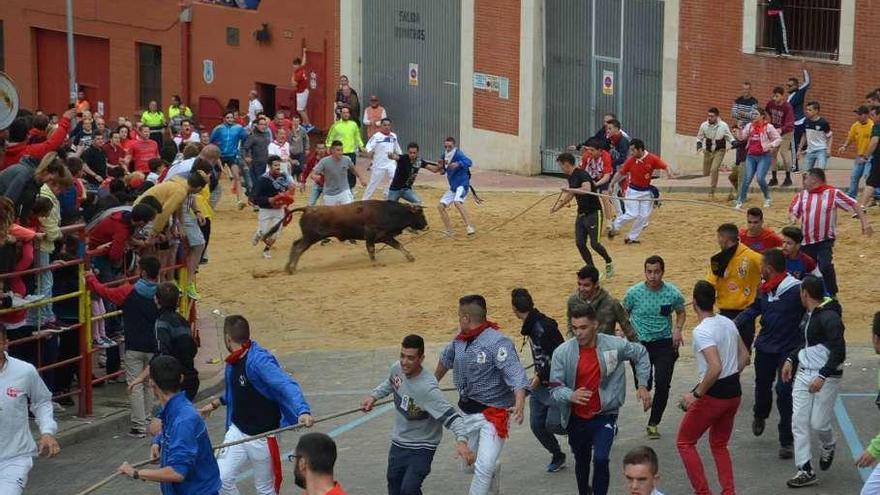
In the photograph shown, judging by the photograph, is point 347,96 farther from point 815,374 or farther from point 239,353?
point 239,353

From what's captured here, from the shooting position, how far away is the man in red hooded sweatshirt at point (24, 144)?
1722 cm

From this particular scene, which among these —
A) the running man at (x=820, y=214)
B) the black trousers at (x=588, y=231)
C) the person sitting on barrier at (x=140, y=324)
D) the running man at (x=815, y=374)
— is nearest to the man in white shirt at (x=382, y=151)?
the black trousers at (x=588, y=231)

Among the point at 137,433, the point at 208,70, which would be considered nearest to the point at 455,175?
the point at 137,433

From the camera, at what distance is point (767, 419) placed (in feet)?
46.6

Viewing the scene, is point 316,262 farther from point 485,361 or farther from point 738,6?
point 485,361

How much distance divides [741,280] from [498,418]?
3.49 meters

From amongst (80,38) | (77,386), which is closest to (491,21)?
(80,38)

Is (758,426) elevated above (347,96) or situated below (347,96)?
below

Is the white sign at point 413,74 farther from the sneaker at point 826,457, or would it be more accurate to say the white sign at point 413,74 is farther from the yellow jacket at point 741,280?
the sneaker at point 826,457

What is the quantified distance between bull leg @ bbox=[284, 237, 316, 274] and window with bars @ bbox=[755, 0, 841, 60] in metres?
10.4

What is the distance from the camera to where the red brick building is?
38.0 meters

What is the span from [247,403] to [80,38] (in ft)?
114

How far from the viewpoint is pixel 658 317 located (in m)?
13.2

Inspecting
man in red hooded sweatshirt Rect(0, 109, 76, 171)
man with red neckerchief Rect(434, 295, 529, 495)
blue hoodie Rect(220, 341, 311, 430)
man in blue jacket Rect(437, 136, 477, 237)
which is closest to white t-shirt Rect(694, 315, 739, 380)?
man with red neckerchief Rect(434, 295, 529, 495)
